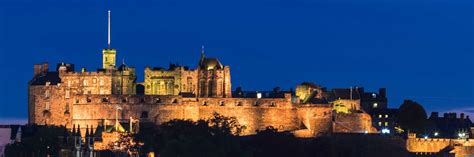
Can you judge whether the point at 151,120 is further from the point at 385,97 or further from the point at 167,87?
the point at 385,97

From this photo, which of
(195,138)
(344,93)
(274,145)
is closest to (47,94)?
(195,138)

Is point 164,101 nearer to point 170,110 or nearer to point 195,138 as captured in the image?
point 170,110

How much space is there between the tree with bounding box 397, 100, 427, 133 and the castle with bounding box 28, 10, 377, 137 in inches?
483

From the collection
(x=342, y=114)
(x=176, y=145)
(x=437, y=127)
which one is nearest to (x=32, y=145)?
(x=176, y=145)

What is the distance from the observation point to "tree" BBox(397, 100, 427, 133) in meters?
141

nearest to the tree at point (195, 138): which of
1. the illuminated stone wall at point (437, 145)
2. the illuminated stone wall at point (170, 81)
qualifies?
the illuminated stone wall at point (170, 81)

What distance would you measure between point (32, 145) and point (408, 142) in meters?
33.2

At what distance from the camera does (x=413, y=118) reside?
142 metres

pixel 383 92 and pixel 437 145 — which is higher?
pixel 383 92

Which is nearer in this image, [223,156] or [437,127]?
[223,156]

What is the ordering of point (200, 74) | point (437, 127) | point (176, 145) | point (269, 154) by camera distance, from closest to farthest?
point (176, 145) < point (269, 154) < point (200, 74) < point (437, 127)

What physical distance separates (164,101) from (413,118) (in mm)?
26460

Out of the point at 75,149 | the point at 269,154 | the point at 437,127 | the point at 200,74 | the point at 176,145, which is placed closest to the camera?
the point at 75,149

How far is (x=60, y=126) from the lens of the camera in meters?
121
